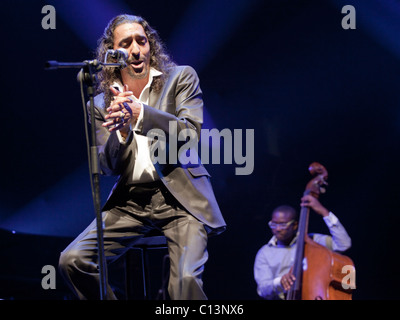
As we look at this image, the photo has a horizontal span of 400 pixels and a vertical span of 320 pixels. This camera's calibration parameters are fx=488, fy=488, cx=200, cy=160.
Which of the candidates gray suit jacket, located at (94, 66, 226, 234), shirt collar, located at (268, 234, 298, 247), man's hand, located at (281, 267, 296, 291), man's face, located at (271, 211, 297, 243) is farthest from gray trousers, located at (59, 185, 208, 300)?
shirt collar, located at (268, 234, 298, 247)

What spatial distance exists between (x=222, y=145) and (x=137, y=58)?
281cm

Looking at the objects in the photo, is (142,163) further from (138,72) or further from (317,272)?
(317,272)

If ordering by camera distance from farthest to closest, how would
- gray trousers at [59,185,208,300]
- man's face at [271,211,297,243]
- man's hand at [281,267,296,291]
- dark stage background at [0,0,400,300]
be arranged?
man's face at [271,211,297,243] → dark stage background at [0,0,400,300] → man's hand at [281,267,296,291] → gray trousers at [59,185,208,300]

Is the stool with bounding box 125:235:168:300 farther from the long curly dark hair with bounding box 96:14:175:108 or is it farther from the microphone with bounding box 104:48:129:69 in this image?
the microphone with bounding box 104:48:129:69

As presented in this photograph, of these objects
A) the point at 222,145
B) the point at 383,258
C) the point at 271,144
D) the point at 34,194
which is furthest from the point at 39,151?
the point at 383,258

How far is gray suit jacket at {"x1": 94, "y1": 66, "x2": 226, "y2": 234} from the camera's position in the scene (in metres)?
2.59

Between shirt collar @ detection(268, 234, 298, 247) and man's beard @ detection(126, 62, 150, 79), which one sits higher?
man's beard @ detection(126, 62, 150, 79)

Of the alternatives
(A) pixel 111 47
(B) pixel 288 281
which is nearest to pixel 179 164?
(A) pixel 111 47

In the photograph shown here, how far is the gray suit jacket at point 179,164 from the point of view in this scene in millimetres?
2586

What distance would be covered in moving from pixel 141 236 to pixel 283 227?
297cm

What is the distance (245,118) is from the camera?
5582 millimetres

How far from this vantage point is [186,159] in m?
2.69

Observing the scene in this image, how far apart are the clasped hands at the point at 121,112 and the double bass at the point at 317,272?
9.21ft

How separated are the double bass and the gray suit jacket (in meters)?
2.18
